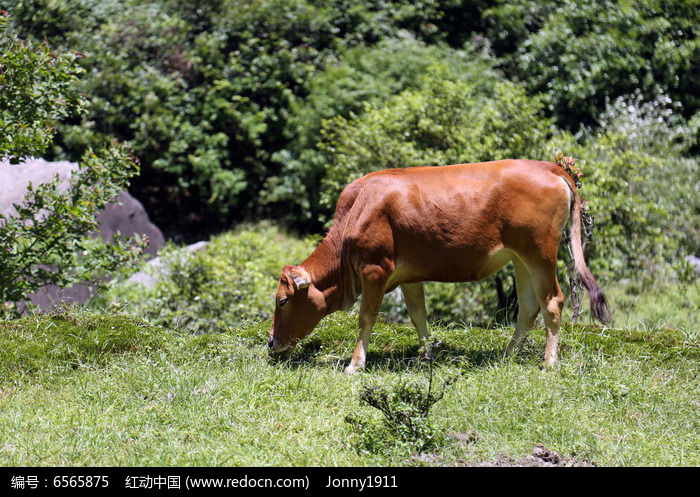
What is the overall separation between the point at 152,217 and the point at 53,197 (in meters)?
6.76

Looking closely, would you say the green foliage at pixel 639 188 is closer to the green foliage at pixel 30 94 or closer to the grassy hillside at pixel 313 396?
the grassy hillside at pixel 313 396

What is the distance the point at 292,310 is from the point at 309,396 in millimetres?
1009

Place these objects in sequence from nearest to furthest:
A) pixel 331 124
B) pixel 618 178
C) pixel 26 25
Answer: pixel 618 178 < pixel 331 124 < pixel 26 25

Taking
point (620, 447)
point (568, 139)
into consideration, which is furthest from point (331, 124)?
point (620, 447)

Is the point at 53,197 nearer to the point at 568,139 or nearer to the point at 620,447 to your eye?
the point at 620,447

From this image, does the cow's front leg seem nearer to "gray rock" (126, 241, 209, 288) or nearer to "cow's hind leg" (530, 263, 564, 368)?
"cow's hind leg" (530, 263, 564, 368)

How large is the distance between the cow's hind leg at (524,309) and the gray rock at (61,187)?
4.85m

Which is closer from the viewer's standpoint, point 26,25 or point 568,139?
point 568,139

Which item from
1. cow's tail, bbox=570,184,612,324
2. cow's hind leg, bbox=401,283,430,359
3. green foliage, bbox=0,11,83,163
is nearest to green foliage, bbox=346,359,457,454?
cow's hind leg, bbox=401,283,430,359

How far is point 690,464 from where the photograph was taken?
451 centimetres

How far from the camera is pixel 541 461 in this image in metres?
4.48

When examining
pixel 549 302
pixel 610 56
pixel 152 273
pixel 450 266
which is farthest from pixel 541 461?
pixel 610 56

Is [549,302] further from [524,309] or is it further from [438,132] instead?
[438,132]

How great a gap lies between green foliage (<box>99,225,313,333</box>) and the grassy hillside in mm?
2419
